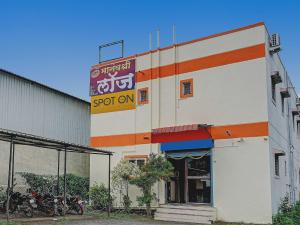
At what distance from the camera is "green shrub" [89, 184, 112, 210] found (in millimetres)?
18514

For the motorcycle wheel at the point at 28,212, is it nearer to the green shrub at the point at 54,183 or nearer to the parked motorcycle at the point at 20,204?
the parked motorcycle at the point at 20,204

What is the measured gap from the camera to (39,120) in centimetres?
2092

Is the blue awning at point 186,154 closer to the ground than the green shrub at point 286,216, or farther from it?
farther from it

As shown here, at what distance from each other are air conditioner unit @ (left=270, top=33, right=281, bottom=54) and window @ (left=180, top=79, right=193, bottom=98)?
3.76 meters

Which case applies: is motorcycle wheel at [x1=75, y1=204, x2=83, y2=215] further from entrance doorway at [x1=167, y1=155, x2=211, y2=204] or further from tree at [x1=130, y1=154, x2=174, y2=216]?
entrance doorway at [x1=167, y1=155, x2=211, y2=204]

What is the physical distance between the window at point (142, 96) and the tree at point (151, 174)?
3290 millimetres

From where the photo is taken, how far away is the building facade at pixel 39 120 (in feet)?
62.1

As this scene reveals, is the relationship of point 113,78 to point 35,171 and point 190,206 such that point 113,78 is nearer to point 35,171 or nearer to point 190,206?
point 35,171

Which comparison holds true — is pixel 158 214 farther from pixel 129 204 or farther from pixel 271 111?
pixel 271 111

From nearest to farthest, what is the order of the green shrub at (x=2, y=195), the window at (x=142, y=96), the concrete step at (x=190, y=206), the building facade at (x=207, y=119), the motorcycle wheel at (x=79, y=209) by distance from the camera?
the building facade at (x=207, y=119), the concrete step at (x=190, y=206), the green shrub at (x=2, y=195), the motorcycle wheel at (x=79, y=209), the window at (x=142, y=96)

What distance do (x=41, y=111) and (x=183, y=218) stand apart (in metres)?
10.3

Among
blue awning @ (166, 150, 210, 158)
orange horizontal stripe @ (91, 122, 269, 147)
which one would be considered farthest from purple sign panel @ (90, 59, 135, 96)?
blue awning @ (166, 150, 210, 158)

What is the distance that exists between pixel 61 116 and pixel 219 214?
11413mm

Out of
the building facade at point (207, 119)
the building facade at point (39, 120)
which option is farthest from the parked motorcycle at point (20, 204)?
the building facade at point (207, 119)
